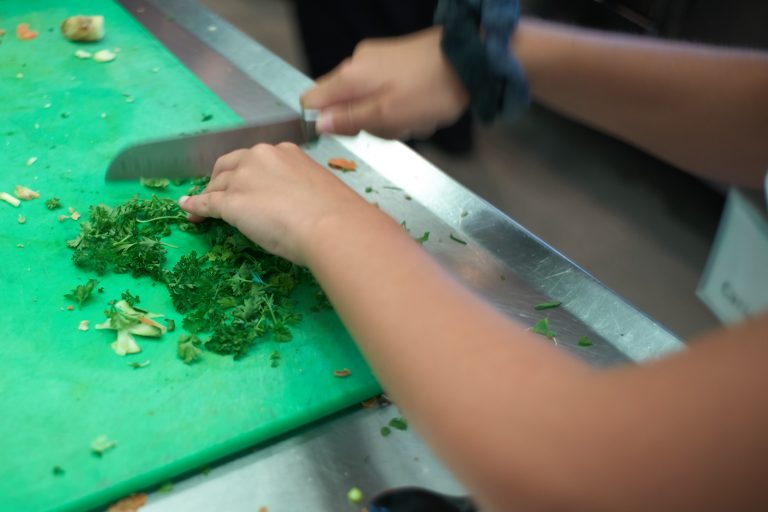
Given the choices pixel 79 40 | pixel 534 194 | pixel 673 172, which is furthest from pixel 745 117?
pixel 673 172

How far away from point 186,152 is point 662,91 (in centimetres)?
86

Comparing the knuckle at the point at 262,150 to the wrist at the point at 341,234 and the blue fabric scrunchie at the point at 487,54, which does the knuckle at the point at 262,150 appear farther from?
the blue fabric scrunchie at the point at 487,54

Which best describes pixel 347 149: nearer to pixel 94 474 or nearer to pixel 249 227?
pixel 249 227

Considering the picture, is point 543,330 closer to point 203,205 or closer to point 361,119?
point 361,119

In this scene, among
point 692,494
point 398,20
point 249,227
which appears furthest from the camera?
point 398,20

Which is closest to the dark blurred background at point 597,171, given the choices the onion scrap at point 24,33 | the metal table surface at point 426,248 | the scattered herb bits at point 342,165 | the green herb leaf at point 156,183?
the metal table surface at point 426,248

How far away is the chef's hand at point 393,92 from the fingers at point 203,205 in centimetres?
23

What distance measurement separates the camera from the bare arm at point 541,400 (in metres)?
0.53

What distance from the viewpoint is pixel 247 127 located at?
132 cm

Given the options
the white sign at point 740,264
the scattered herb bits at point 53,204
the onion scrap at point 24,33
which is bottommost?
the scattered herb bits at point 53,204

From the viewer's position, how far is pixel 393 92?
118 centimetres

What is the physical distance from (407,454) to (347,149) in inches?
30.5

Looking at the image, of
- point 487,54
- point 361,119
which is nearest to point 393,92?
point 361,119

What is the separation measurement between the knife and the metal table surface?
0.17m
